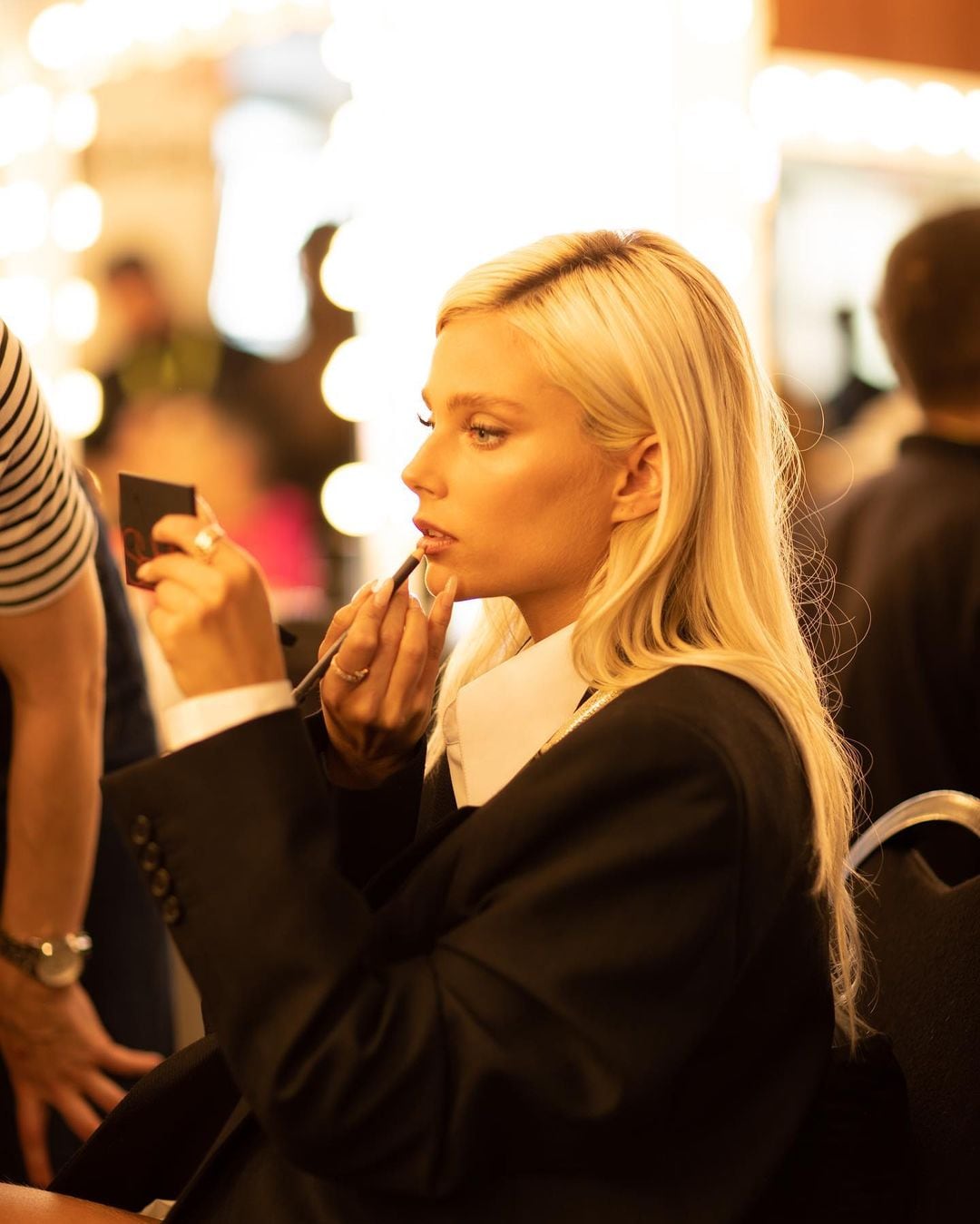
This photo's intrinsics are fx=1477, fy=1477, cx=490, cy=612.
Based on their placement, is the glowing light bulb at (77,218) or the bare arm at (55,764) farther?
the glowing light bulb at (77,218)

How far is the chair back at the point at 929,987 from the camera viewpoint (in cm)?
95

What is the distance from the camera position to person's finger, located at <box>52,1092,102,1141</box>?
131cm

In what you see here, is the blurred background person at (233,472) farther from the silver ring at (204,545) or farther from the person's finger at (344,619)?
the silver ring at (204,545)

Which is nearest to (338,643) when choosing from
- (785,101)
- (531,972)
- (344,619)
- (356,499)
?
(344,619)

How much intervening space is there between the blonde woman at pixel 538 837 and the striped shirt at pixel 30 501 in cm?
28

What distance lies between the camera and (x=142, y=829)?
84 centimetres

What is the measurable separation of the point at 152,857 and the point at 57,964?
0.52 metres

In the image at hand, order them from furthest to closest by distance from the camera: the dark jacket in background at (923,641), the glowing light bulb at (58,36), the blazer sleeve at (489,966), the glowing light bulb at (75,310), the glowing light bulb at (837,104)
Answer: the glowing light bulb at (837,104)
the glowing light bulb at (75,310)
the glowing light bulb at (58,36)
the dark jacket in background at (923,641)
the blazer sleeve at (489,966)

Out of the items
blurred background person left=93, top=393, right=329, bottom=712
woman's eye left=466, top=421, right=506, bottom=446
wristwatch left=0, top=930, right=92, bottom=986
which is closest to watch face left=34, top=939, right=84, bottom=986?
wristwatch left=0, top=930, right=92, bottom=986

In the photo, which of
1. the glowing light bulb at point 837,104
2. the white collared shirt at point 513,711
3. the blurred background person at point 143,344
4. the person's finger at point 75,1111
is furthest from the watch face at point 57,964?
the glowing light bulb at point 837,104

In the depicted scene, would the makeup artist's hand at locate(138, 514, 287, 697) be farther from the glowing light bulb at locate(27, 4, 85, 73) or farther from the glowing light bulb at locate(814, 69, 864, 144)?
the glowing light bulb at locate(814, 69, 864, 144)

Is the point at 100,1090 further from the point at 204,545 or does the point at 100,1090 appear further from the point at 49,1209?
the point at 204,545

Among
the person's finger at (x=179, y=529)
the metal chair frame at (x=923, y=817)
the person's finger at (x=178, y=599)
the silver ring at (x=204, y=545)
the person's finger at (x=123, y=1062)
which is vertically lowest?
the person's finger at (x=123, y=1062)

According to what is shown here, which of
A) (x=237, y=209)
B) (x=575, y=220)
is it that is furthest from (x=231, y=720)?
(x=237, y=209)
